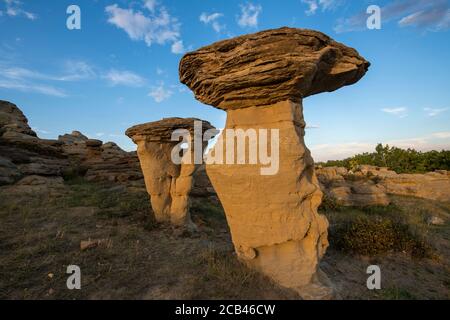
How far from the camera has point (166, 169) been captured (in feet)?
25.8

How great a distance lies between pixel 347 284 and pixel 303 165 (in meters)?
2.65

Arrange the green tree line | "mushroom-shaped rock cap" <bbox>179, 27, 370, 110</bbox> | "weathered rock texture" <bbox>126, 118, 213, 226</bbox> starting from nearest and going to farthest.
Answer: "mushroom-shaped rock cap" <bbox>179, 27, 370, 110</bbox> < "weathered rock texture" <bbox>126, 118, 213, 226</bbox> < the green tree line

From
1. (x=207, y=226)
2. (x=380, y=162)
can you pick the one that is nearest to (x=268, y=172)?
(x=207, y=226)

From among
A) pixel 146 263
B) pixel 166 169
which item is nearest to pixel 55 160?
pixel 166 169

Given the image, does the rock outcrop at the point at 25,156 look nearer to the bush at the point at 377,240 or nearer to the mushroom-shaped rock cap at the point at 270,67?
the mushroom-shaped rock cap at the point at 270,67

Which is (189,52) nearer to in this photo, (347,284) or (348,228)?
(347,284)

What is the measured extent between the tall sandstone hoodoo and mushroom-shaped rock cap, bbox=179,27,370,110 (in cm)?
1

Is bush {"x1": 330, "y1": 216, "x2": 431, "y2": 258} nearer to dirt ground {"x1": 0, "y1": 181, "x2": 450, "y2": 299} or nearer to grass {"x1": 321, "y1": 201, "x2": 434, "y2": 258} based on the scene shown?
grass {"x1": 321, "y1": 201, "x2": 434, "y2": 258}

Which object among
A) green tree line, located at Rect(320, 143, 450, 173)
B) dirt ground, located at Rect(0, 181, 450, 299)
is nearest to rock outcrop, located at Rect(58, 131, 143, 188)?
dirt ground, located at Rect(0, 181, 450, 299)

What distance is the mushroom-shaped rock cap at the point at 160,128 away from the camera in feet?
23.8

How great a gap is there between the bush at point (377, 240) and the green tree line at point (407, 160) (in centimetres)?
2711

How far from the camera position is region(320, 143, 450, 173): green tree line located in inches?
1262

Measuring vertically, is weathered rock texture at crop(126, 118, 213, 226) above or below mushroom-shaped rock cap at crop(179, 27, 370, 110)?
below
